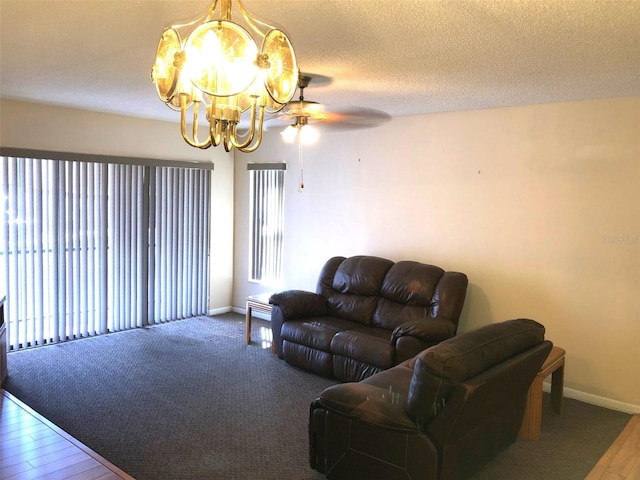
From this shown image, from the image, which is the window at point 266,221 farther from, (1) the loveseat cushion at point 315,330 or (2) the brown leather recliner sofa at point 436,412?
(2) the brown leather recliner sofa at point 436,412

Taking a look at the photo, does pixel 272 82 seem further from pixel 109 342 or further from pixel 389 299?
pixel 109 342

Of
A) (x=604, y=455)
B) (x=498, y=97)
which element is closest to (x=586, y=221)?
(x=498, y=97)

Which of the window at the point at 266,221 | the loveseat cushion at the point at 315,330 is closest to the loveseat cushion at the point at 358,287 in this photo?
the loveseat cushion at the point at 315,330

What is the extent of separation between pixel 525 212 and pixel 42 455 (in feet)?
12.7

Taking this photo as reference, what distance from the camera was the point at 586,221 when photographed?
13.8 ft

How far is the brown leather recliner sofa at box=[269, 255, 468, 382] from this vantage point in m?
4.19

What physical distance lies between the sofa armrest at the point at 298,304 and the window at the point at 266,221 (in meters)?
1.53

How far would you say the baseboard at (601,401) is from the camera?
13.5 feet

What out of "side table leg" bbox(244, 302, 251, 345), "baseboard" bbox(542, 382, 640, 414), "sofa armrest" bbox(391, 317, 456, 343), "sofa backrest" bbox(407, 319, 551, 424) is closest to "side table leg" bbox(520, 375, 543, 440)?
"baseboard" bbox(542, 382, 640, 414)

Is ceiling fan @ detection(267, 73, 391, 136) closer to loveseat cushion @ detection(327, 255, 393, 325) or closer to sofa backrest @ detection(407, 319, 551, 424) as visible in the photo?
loveseat cushion @ detection(327, 255, 393, 325)

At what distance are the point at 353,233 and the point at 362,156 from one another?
0.82 m

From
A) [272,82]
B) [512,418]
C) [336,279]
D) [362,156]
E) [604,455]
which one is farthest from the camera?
[362,156]

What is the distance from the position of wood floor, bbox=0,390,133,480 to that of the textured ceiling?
220 cm

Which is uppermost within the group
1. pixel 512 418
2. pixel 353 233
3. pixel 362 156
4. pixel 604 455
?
pixel 362 156
